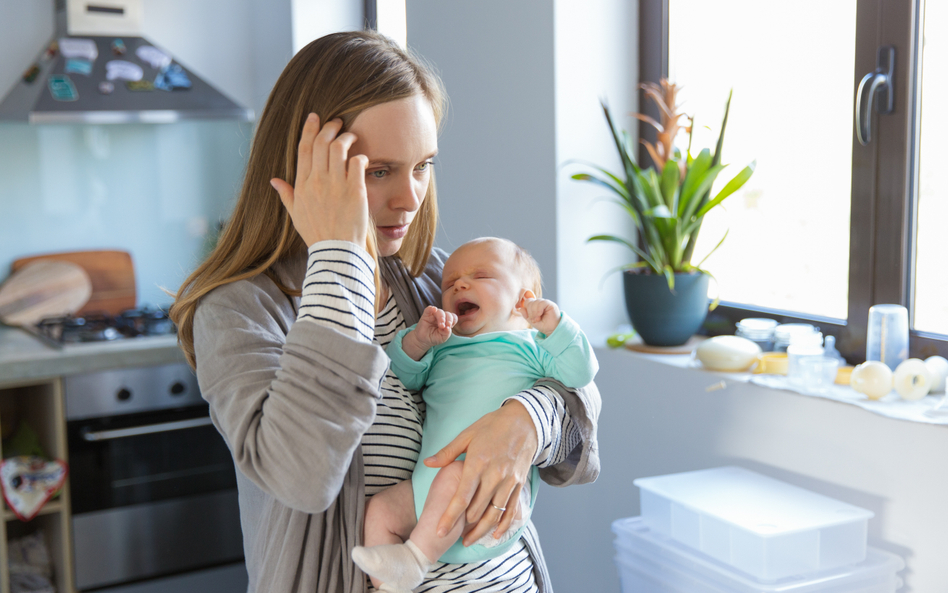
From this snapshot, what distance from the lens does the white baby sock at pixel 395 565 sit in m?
1.01

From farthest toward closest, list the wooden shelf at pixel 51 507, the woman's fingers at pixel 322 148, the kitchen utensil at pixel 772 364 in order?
the wooden shelf at pixel 51 507, the kitchen utensil at pixel 772 364, the woman's fingers at pixel 322 148

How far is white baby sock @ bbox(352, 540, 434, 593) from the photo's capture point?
101cm

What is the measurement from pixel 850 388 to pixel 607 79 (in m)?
1.05

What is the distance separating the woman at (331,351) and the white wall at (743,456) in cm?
67

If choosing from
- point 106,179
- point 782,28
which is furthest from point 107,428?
point 782,28

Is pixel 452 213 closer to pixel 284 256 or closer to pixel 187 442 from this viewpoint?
pixel 187 442

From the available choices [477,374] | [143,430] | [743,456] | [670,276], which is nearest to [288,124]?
[477,374]

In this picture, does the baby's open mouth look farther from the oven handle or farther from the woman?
the oven handle

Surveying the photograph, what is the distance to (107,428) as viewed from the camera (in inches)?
103

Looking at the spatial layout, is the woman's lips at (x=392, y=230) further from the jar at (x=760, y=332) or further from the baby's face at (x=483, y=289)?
the jar at (x=760, y=332)

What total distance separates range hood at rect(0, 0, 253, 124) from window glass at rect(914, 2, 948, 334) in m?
2.13

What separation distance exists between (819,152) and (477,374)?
1194 mm

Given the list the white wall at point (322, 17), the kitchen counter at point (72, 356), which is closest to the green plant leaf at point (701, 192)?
the kitchen counter at point (72, 356)

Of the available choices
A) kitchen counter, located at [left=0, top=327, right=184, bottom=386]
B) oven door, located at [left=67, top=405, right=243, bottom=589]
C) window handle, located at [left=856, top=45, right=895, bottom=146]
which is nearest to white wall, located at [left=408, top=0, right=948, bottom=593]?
window handle, located at [left=856, top=45, right=895, bottom=146]
